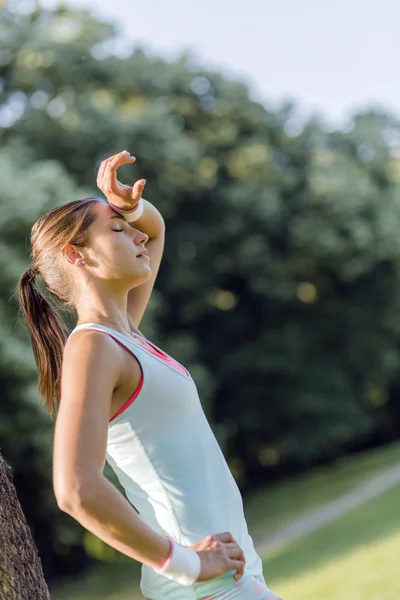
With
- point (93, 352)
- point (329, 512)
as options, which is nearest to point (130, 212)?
point (93, 352)

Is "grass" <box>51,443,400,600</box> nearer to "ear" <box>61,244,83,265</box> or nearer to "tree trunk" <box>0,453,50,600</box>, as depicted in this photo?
"tree trunk" <box>0,453,50,600</box>

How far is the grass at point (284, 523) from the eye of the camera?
1145cm

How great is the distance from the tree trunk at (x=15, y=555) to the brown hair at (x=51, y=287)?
0.28 metres

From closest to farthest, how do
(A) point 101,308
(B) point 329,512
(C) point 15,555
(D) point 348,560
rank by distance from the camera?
(A) point 101,308
(C) point 15,555
(D) point 348,560
(B) point 329,512

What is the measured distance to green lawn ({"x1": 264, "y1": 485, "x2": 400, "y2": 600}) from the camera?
8.80 metres

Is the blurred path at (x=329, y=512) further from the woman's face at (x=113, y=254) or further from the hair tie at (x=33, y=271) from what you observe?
the woman's face at (x=113, y=254)

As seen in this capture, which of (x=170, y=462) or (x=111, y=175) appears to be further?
(x=111, y=175)

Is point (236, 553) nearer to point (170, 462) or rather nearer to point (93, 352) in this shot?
point (170, 462)

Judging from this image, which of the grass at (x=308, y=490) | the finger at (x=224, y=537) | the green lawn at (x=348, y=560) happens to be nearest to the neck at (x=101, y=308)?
the finger at (x=224, y=537)

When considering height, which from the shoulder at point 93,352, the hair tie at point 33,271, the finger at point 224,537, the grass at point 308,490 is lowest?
the grass at point 308,490

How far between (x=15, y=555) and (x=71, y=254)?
722 mm

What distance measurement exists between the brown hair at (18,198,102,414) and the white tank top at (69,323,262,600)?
9.1 inches

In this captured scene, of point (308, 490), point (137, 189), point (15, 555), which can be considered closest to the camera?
point (137, 189)

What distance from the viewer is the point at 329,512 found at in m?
16.1
